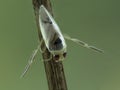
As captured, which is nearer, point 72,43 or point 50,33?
point 50,33

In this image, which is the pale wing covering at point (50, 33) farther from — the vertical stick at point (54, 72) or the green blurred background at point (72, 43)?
the green blurred background at point (72, 43)

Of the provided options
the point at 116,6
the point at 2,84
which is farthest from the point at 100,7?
the point at 2,84

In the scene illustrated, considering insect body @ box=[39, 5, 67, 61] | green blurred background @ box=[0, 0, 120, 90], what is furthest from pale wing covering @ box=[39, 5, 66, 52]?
green blurred background @ box=[0, 0, 120, 90]

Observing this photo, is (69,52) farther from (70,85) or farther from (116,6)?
(116,6)

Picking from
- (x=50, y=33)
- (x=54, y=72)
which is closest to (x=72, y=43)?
(x=54, y=72)

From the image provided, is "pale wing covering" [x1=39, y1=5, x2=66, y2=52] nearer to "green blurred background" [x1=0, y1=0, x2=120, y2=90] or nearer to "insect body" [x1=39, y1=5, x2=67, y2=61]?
"insect body" [x1=39, y1=5, x2=67, y2=61]

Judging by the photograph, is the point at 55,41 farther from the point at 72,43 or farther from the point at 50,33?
the point at 72,43

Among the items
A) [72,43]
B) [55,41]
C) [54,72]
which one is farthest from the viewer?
[72,43]
